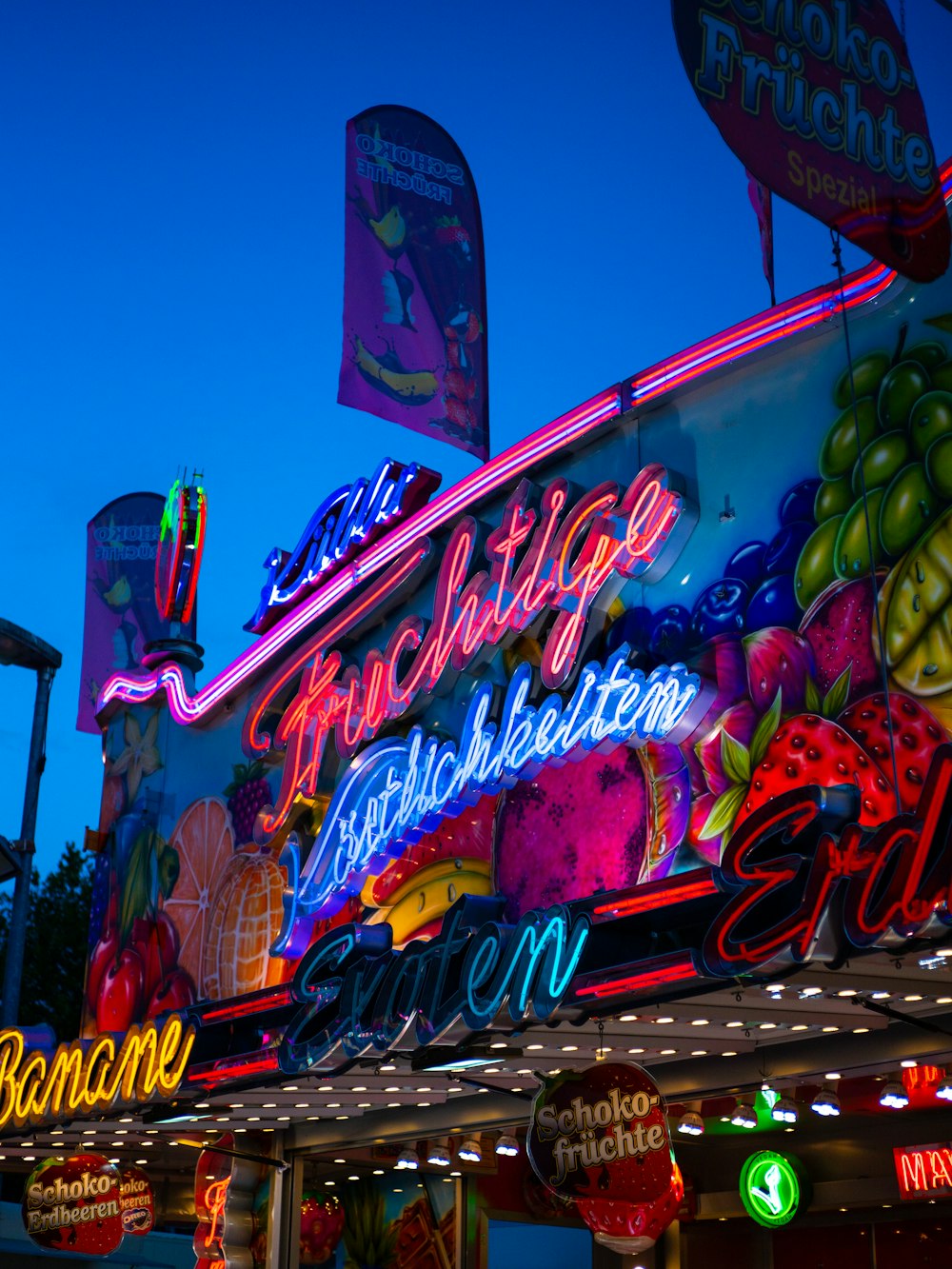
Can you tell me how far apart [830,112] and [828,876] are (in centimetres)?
452

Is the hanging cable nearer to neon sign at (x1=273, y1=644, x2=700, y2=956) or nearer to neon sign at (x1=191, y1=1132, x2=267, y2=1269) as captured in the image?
neon sign at (x1=273, y1=644, x2=700, y2=956)

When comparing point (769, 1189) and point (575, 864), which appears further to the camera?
point (769, 1189)

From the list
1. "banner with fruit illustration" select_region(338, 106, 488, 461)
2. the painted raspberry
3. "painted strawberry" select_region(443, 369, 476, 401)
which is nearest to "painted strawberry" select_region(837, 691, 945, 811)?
"banner with fruit illustration" select_region(338, 106, 488, 461)

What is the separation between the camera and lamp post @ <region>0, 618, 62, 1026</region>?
17203mm

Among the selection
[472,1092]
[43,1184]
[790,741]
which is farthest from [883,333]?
[43,1184]

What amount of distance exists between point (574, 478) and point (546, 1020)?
654 cm

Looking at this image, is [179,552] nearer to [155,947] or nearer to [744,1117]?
[155,947]

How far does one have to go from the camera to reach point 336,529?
63.4 ft

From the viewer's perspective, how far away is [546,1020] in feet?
35.0

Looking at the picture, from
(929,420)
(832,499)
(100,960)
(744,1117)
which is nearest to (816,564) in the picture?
(832,499)

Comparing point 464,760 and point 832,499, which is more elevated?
point 832,499

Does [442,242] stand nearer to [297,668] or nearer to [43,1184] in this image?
[297,668]

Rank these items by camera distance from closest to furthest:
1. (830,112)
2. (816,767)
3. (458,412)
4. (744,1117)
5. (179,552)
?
1. (830,112)
2. (816,767)
3. (744,1117)
4. (458,412)
5. (179,552)

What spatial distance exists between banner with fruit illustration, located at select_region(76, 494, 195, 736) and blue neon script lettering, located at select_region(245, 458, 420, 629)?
2.87 meters
